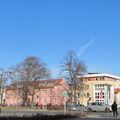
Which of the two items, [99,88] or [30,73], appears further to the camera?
[99,88]

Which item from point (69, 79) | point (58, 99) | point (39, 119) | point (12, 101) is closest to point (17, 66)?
point (69, 79)

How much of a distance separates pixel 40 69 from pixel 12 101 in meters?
34.3

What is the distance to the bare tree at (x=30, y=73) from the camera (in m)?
68.9

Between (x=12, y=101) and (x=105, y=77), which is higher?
(x=105, y=77)

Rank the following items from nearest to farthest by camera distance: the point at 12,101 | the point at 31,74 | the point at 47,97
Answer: the point at 31,74 → the point at 47,97 → the point at 12,101

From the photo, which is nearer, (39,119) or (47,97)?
(39,119)

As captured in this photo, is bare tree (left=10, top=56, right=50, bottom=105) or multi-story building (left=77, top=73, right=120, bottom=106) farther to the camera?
multi-story building (left=77, top=73, right=120, bottom=106)

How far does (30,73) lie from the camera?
69.7 m

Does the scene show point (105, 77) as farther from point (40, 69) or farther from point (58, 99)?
point (40, 69)

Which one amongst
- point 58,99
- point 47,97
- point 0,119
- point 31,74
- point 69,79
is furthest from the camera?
point 47,97

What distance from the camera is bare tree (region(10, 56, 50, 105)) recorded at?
68875 mm

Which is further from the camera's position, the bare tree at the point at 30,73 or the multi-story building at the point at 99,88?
the multi-story building at the point at 99,88

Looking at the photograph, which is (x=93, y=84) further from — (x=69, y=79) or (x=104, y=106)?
(x=104, y=106)

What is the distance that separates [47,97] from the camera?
91438 mm
